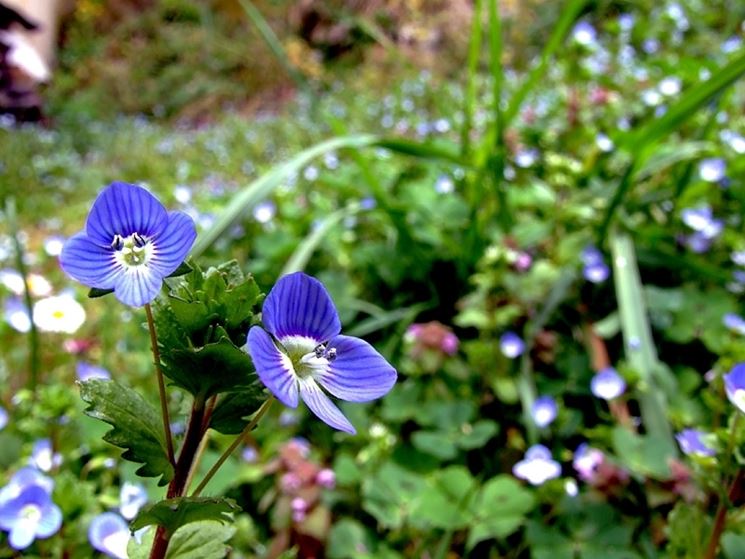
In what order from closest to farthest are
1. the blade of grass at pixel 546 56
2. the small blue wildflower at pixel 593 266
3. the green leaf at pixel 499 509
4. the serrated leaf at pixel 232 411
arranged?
the serrated leaf at pixel 232 411 < the green leaf at pixel 499 509 < the small blue wildflower at pixel 593 266 < the blade of grass at pixel 546 56

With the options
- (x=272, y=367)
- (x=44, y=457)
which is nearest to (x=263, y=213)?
(x=44, y=457)

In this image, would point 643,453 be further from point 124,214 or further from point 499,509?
point 124,214

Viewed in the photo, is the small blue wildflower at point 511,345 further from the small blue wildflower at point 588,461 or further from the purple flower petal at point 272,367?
the purple flower petal at point 272,367

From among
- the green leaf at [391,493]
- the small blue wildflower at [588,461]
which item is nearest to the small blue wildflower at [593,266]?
the small blue wildflower at [588,461]

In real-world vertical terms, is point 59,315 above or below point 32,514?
above

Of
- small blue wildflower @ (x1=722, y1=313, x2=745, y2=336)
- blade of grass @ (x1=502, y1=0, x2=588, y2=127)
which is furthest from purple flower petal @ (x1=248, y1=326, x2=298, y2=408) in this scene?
blade of grass @ (x1=502, y1=0, x2=588, y2=127)

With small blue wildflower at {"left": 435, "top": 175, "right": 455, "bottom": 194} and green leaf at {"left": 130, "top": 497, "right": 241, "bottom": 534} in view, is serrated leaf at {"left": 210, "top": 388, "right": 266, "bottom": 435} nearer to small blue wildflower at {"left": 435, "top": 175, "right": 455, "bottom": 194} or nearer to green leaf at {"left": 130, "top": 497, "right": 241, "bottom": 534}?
green leaf at {"left": 130, "top": 497, "right": 241, "bottom": 534}
